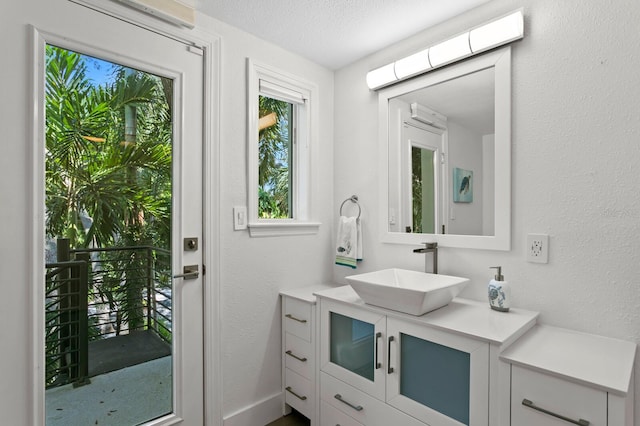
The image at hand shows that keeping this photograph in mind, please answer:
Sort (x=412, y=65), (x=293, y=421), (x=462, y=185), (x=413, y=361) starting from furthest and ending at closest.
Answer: (x=293, y=421)
(x=412, y=65)
(x=462, y=185)
(x=413, y=361)

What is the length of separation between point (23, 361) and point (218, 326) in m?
0.81

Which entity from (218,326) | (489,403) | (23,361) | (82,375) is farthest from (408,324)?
(23,361)

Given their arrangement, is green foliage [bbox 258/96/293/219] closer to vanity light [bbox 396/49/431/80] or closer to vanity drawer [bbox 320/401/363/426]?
vanity light [bbox 396/49/431/80]

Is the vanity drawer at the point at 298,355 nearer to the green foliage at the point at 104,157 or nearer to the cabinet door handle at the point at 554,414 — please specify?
the green foliage at the point at 104,157

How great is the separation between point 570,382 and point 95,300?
179 centimetres

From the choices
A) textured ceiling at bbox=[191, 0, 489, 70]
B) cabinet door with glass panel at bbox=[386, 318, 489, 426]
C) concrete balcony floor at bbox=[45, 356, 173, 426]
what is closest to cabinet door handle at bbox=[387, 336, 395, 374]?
cabinet door with glass panel at bbox=[386, 318, 489, 426]

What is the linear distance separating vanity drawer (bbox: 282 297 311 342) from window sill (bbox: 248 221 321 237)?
1.38ft

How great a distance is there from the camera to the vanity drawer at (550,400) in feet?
3.35

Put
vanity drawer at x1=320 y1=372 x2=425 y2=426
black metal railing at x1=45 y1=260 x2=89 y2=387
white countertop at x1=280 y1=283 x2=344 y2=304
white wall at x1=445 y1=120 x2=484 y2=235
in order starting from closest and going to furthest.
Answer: black metal railing at x1=45 y1=260 x2=89 y2=387, vanity drawer at x1=320 y1=372 x2=425 y2=426, white wall at x1=445 y1=120 x2=484 y2=235, white countertop at x1=280 y1=283 x2=344 y2=304

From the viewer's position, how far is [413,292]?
4.68 ft

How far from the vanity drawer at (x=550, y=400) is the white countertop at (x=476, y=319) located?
141mm

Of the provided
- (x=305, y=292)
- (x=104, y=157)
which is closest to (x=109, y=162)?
(x=104, y=157)

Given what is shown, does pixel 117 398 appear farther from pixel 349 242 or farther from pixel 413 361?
pixel 349 242

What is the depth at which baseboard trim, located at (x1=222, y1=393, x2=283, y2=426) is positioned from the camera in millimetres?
1918
